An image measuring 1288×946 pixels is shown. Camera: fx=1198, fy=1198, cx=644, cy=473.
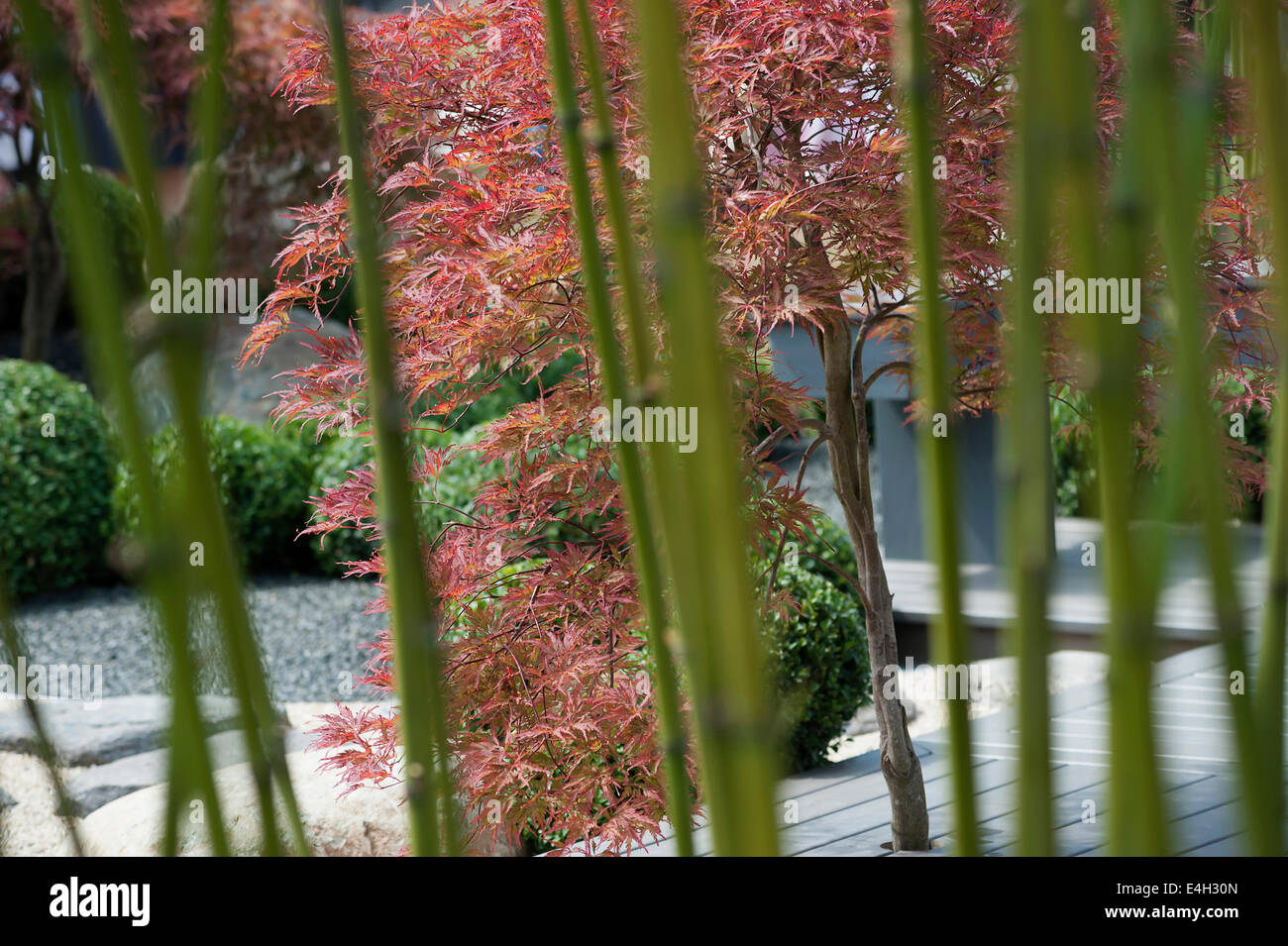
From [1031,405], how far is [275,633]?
494cm

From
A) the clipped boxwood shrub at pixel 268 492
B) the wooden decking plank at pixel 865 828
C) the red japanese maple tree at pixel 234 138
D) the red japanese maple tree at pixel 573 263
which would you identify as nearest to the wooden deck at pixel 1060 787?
the wooden decking plank at pixel 865 828

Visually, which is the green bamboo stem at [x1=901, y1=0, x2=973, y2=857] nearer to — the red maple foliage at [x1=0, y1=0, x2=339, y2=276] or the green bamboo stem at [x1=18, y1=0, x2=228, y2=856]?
the green bamboo stem at [x1=18, y1=0, x2=228, y2=856]

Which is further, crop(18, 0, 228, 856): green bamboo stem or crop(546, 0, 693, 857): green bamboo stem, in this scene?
crop(546, 0, 693, 857): green bamboo stem

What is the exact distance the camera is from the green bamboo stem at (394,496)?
0.47m

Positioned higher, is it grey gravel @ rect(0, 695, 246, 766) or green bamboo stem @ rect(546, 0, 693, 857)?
green bamboo stem @ rect(546, 0, 693, 857)

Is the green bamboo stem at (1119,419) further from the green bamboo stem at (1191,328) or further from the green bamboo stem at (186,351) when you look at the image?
the green bamboo stem at (186,351)

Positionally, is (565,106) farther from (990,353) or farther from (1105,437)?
(990,353)

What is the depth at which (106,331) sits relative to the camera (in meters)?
0.42

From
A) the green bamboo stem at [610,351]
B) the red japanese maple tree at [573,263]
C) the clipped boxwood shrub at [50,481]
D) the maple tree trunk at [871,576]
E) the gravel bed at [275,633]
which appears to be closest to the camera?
the green bamboo stem at [610,351]

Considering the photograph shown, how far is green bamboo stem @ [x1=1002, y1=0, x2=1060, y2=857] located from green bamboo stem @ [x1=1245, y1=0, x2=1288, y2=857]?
9cm

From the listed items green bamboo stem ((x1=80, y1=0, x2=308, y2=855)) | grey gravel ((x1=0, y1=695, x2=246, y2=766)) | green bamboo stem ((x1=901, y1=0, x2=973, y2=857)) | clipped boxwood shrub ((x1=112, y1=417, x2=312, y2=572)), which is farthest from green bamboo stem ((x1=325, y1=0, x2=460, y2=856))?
clipped boxwood shrub ((x1=112, y1=417, x2=312, y2=572))

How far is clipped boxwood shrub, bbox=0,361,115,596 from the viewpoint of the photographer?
536 centimetres

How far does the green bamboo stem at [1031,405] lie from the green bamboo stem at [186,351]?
289 millimetres

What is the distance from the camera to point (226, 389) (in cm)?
707
